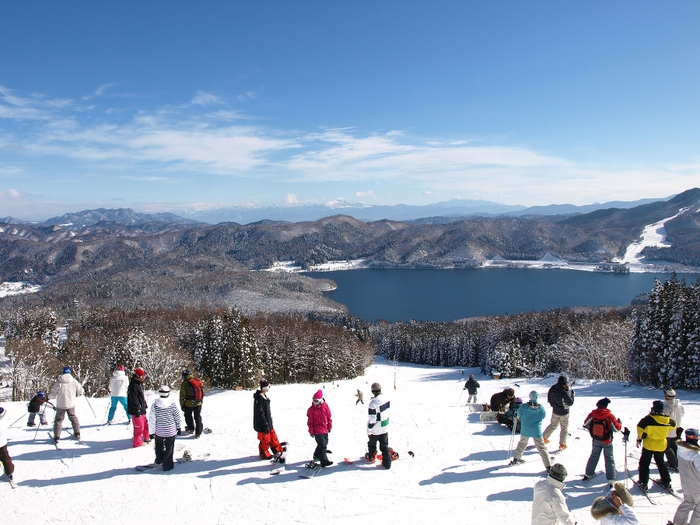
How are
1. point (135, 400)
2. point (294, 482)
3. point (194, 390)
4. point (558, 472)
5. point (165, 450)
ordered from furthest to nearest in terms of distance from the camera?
point (194, 390) → point (135, 400) → point (165, 450) → point (294, 482) → point (558, 472)

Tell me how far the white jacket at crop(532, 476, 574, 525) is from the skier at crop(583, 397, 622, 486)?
10.0ft

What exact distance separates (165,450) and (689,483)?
29.2 feet

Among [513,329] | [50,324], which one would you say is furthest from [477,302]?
[50,324]

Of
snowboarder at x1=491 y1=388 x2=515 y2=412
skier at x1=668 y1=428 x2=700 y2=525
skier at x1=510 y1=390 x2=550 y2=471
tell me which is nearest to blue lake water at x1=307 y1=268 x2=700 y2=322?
snowboarder at x1=491 y1=388 x2=515 y2=412

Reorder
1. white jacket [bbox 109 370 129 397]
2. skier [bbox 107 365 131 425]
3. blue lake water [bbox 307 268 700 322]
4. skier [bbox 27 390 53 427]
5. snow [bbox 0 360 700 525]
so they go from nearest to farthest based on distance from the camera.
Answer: snow [bbox 0 360 700 525]
skier [bbox 27 390 53 427]
skier [bbox 107 365 131 425]
white jacket [bbox 109 370 129 397]
blue lake water [bbox 307 268 700 322]

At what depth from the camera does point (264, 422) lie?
8.38 meters

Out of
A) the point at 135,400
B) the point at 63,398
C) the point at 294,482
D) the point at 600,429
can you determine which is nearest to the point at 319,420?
the point at 294,482

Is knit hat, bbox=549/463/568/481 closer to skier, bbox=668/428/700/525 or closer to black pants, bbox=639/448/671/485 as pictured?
skier, bbox=668/428/700/525

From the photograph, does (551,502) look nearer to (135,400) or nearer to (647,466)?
(647,466)

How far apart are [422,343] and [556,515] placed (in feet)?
242

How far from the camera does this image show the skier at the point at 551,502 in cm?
480

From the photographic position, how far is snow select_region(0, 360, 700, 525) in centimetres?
663

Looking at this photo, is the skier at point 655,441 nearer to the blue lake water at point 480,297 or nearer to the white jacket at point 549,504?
the white jacket at point 549,504

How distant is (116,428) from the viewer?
35.3 feet
